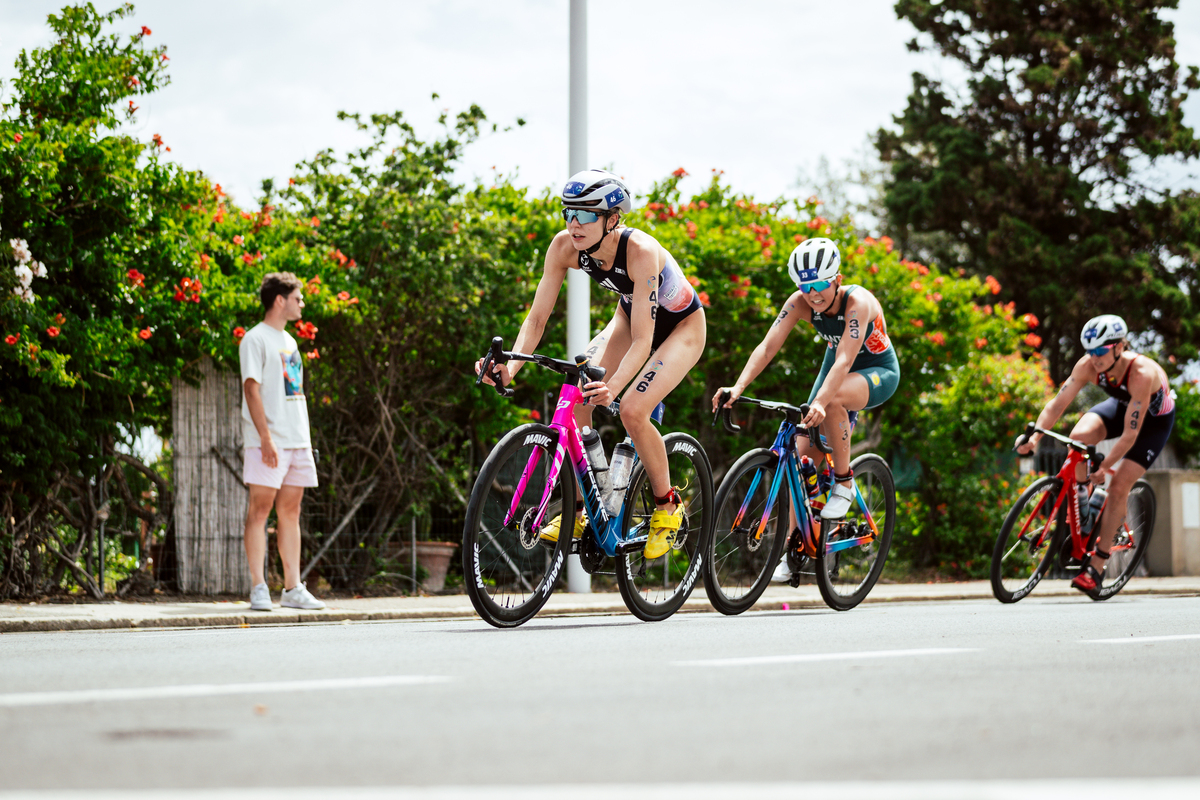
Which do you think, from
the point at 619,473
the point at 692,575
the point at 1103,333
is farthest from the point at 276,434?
the point at 1103,333

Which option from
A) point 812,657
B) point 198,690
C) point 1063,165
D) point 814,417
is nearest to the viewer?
point 198,690

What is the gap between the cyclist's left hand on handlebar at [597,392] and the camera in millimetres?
6324

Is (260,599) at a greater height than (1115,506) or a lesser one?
lesser

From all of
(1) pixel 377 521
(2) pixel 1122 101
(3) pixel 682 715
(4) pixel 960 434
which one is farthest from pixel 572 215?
(2) pixel 1122 101

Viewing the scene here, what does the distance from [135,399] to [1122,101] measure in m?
26.6

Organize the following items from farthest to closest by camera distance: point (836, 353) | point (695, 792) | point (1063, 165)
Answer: point (1063, 165) → point (836, 353) → point (695, 792)

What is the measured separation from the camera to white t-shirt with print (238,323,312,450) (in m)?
8.57

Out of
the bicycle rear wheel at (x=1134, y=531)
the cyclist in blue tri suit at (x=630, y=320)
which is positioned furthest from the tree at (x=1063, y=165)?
Result: the cyclist in blue tri suit at (x=630, y=320)

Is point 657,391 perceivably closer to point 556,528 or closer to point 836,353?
point 556,528

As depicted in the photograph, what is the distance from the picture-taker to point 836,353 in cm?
795

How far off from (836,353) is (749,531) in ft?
3.86

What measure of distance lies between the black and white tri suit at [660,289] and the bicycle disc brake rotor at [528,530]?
1.08 metres

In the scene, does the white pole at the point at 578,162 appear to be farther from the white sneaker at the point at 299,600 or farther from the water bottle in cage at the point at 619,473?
the water bottle in cage at the point at 619,473

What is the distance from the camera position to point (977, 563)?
13.8 metres
